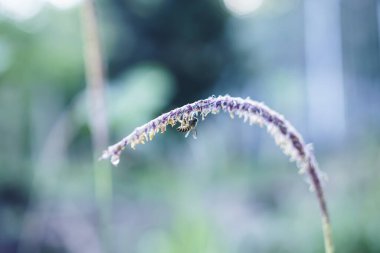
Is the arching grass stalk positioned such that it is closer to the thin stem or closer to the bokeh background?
the thin stem

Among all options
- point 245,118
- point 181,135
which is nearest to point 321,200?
point 245,118

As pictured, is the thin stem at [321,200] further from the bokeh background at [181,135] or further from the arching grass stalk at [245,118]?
the bokeh background at [181,135]

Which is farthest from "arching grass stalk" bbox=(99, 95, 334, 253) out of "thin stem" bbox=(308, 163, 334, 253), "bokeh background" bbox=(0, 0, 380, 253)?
"bokeh background" bbox=(0, 0, 380, 253)

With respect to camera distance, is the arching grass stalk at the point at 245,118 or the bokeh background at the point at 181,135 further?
the bokeh background at the point at 181,135

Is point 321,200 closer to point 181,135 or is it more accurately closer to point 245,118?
point 245,118

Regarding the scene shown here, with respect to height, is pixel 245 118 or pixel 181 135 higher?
pixel 181 135

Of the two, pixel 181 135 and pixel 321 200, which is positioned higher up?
pixel 181 135

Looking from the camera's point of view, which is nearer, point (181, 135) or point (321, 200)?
point (321, 200)

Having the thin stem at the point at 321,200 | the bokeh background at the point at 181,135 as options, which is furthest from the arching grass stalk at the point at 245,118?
the bokeh background at the point at 181,135
